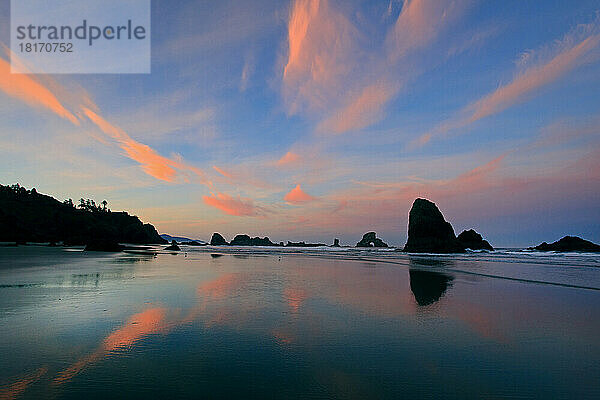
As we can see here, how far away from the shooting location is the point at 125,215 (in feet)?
417

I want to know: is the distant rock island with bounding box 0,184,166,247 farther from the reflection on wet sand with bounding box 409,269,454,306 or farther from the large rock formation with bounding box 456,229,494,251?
the large rock formation with bounding box 456,229,494,251

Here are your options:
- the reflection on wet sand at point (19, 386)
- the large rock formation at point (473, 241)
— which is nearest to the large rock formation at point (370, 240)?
the large rock formation at point (473, 241)

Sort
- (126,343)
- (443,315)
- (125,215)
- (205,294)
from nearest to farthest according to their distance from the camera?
(126,343)
(443,315)
(205,294)
(125,215)

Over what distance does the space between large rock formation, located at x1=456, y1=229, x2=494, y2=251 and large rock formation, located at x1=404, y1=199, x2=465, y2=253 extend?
25.2ft

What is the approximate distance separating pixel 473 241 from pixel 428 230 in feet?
53.5

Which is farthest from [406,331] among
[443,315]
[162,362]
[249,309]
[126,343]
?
[126,343]

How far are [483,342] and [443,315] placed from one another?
268 centimetres

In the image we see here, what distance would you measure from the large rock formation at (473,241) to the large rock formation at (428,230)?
7682 millimetres

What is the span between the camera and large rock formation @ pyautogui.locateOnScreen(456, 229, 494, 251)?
7868cm

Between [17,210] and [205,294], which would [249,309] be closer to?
[205,294]

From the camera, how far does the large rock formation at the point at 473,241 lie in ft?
258

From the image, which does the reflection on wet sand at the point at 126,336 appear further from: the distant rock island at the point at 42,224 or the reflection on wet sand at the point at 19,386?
the distant rock island at the point at 42,224

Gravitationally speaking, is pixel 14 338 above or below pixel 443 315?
above

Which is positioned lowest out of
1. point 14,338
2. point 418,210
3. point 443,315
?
point 443,315
